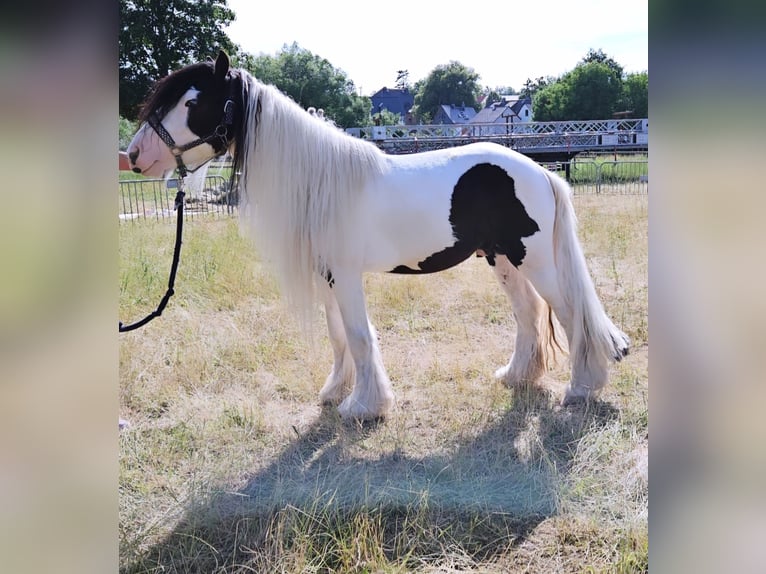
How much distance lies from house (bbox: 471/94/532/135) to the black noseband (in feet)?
26.7

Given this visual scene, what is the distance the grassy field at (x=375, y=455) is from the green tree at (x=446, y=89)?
7.79 meters

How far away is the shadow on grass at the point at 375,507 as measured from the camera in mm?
2094

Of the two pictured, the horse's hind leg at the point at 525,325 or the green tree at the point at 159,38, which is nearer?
the horse's hind leg at the point at 525,325

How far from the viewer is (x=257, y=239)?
10.5ft

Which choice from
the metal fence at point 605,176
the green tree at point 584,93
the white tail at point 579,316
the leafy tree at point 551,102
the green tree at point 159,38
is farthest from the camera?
the metal fence at point 605,176

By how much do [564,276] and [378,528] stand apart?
1.97 meters

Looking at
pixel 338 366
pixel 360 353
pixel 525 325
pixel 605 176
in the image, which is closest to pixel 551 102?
pixel 605 176

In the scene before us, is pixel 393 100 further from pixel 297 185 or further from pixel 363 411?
pixel 363 411

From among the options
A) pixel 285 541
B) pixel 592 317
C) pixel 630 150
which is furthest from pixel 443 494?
pixel 630 150

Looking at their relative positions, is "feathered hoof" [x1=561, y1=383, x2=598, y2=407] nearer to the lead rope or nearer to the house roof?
the lead rope

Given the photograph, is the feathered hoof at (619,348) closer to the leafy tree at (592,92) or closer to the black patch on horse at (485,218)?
the black patch on horse at (485,218)

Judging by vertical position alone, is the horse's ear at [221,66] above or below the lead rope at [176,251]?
above

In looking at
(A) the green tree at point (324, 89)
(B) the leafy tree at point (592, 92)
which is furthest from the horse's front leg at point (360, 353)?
(A) the green tree at point (324, 89)
